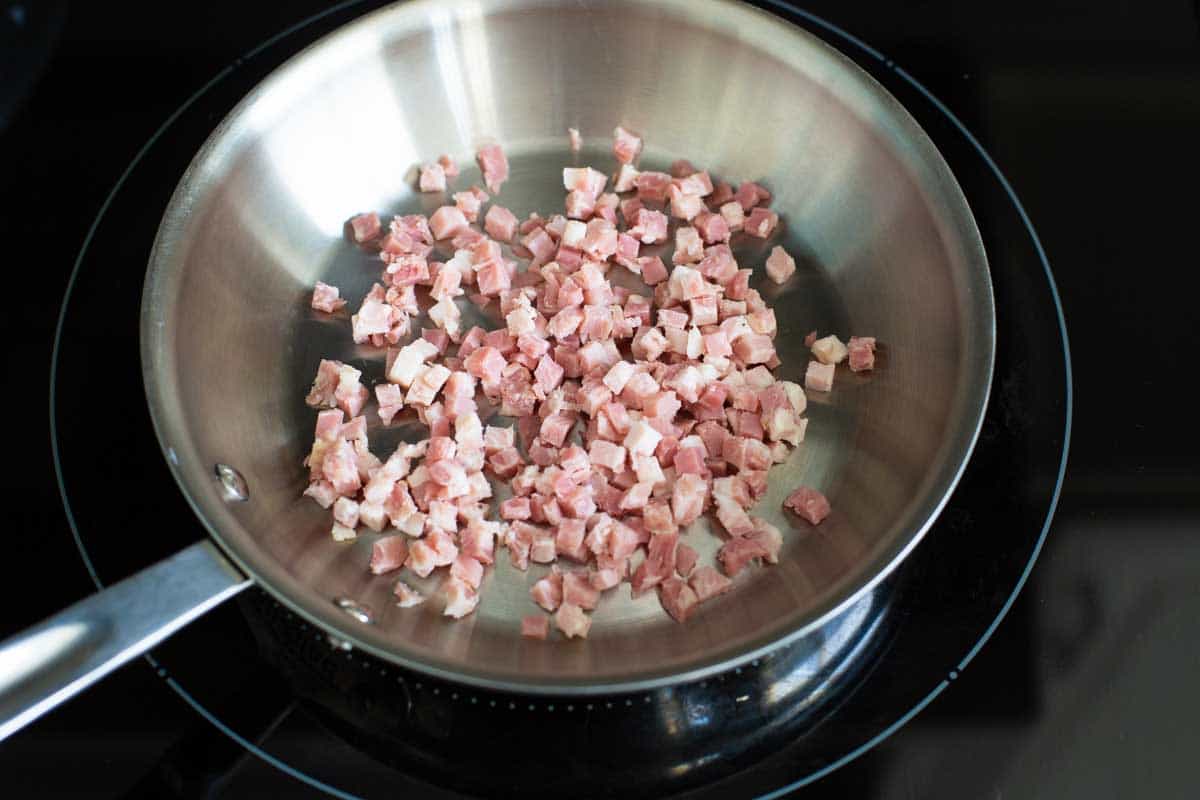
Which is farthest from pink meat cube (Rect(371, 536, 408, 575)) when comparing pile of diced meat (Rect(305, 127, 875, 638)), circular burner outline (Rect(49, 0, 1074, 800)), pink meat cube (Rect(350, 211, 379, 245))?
pink meat cube (Rect(350, 211, 379, 245))

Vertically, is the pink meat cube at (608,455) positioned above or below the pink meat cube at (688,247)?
below

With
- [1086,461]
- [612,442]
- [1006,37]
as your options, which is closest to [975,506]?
[1086,461]

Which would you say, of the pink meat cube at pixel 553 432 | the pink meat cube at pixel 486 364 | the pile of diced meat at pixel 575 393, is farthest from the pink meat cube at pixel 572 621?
the pink meat cube at pixel 486 364

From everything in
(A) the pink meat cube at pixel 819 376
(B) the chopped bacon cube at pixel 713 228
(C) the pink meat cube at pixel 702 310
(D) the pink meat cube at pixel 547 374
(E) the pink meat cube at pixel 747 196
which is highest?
(E) the pink meat cube at pixel 747 196

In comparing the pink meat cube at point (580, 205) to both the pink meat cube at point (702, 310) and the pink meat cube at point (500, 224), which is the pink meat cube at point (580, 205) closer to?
the pink meat cube at point (500, 224)

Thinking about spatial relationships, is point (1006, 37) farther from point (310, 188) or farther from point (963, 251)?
point (310, 188)

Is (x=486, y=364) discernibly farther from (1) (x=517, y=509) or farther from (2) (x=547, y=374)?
(1) (x=517, y=509)
